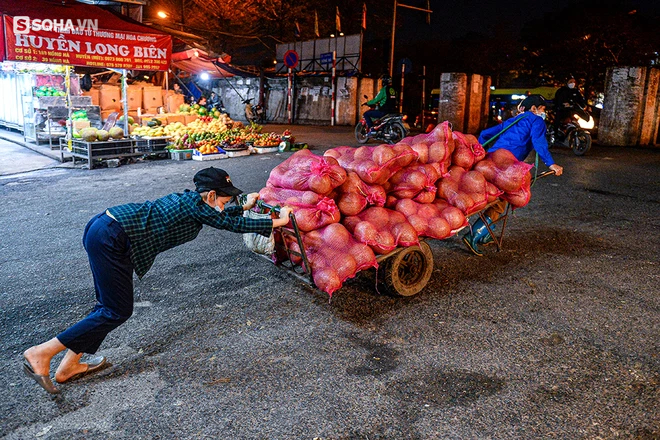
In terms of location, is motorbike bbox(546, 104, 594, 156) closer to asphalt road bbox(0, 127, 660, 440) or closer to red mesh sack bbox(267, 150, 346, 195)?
asphalt road bbox(0, 127, 660, 440)

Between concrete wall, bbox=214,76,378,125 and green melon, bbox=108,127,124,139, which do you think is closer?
green melon, bbox=108,127,124,139

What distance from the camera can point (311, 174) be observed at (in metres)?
4.12

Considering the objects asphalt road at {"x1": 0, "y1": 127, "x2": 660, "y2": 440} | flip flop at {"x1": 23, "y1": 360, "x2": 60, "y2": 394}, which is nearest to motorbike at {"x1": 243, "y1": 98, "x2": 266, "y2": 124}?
asphalt road at {"x1": 0, "y1": 127, "x2": 660, "y2": 440}

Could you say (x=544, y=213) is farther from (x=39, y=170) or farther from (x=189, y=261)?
(x=39, y=170)

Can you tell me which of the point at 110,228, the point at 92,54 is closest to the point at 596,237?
the point at 110,228

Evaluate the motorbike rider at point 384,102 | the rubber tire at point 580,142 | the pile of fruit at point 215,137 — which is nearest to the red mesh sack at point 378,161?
the pile of fruit at point 215,137

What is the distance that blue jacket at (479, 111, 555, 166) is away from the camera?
5.57 meters

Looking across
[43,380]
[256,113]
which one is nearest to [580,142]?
[43,380]

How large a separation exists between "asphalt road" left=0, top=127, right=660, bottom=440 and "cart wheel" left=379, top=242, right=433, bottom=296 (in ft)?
0.40

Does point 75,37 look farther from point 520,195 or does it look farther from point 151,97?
point 520,195

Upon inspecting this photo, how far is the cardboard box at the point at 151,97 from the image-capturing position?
17891 mm

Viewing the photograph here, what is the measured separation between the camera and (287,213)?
3.66 m

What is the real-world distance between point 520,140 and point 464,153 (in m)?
1.04

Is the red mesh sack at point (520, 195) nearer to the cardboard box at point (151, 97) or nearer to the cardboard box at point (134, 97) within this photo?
the cardboard box at point (134, 97)
